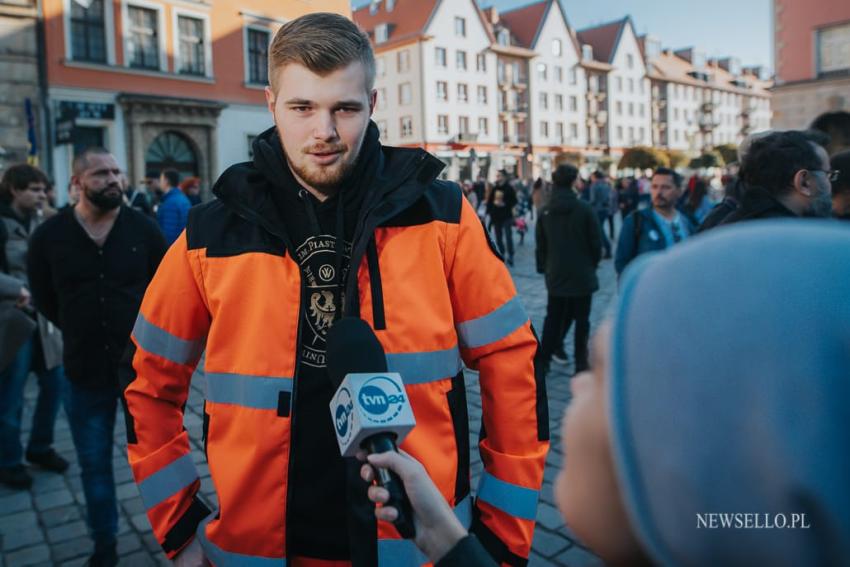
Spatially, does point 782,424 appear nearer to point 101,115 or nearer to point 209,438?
point 209,438

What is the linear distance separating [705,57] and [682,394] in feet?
307

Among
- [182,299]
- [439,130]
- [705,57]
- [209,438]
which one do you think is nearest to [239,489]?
[209,438]

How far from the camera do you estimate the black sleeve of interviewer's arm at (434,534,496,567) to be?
3.86ft

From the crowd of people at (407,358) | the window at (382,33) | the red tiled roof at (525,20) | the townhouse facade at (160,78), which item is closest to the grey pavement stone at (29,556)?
Result: the crowd of people at (407,358)

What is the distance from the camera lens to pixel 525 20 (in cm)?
6156

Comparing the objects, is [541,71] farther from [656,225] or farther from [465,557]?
[465,557]

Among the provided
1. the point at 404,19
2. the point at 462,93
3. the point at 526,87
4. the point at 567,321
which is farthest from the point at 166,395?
the point at 526,87

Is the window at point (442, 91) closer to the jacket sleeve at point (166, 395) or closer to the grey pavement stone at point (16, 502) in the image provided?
the grey pavement stone at point (16, 502)

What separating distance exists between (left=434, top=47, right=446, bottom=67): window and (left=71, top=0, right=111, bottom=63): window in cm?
3301

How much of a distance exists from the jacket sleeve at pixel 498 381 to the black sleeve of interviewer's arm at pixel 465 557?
72 centimetres

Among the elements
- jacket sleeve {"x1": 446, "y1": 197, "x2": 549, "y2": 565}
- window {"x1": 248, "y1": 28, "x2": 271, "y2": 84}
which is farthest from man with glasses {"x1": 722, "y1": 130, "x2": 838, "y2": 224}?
window {"x1": 248, "y1": 28, "x2": 271, "y2": 84}

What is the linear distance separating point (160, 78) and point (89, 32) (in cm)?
231

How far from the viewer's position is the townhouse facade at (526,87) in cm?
5131

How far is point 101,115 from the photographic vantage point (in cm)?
2078
